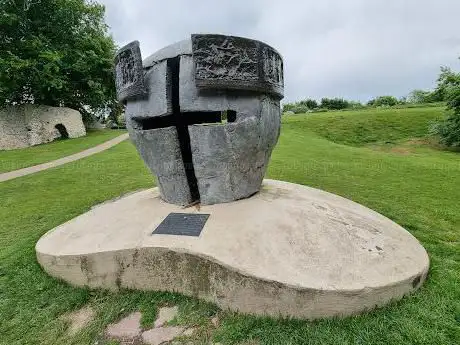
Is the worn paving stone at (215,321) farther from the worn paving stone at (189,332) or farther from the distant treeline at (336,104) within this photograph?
the distant treeline at (336,104)

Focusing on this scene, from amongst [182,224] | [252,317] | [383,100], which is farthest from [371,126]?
[383,100]

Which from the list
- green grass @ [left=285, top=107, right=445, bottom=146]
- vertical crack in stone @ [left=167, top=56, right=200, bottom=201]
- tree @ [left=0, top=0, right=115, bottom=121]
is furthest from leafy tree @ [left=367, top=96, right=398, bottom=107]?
vertical crack in stone @ [left=167, top=56, right=200, bottom=201]

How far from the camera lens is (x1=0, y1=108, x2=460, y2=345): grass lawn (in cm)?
268

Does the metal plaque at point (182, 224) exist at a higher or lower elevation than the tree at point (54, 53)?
lower

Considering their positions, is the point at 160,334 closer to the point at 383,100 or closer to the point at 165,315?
the point at 165,315

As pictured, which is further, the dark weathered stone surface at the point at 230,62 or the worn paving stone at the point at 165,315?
the dark weathered stone surface at the point at 230,62

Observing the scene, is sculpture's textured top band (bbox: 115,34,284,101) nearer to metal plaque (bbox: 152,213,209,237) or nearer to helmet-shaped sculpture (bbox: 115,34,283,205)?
helmet-shaped sculpture (bbox: 115,34,283,205)

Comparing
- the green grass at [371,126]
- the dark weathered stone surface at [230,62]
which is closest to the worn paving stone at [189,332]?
the dark weathered stone surface at [230,62]

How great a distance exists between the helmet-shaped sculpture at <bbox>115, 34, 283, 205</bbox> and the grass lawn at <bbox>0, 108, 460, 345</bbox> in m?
1.49

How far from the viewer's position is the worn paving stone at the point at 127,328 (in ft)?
9.27

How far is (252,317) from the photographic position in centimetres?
289

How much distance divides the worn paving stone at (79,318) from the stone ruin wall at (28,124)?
19.3 meters

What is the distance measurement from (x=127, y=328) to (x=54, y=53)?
61.1 feet

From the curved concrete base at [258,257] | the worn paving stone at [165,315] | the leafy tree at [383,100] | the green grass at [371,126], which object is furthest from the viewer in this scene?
the leafy tree at [383,100]
